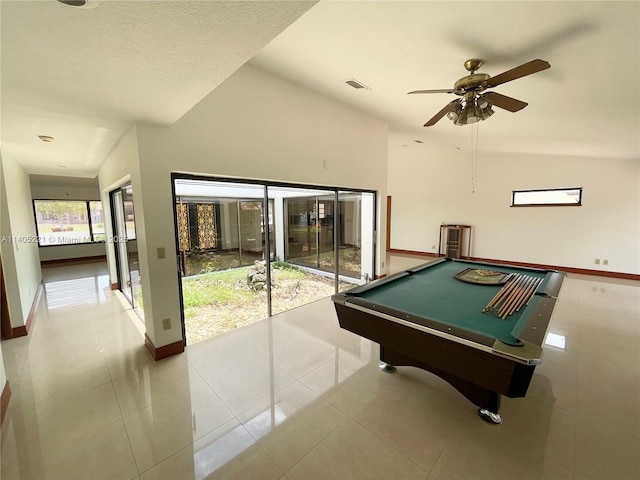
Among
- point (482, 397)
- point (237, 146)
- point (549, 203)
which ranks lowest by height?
point (482, 397)

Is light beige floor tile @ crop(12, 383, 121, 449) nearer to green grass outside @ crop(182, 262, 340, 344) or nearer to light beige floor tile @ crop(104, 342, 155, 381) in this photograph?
light beige floor tile @ crop(104, 342, 155, 381)

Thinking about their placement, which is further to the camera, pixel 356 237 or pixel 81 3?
pixel 356 237

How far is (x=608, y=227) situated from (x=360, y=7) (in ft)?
23.9

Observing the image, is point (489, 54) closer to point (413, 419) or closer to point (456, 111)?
point (456, 111)

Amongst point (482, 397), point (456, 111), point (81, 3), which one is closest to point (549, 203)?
→ point (456, 111)

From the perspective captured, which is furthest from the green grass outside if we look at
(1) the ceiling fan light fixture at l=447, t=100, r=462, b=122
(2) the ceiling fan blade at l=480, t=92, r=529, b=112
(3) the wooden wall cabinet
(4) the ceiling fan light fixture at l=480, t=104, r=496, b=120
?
(3) the wooden wall cabinet

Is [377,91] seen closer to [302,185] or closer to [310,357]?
[302,185]

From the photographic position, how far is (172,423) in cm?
195

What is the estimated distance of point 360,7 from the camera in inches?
71.4

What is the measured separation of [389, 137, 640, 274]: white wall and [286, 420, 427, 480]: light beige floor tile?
6.17m

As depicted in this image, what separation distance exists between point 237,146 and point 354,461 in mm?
3094

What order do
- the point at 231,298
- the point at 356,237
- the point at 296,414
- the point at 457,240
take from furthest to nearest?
the point at 457,240 < the point at 356,237 < the point at 231,298 < the point at 296,414

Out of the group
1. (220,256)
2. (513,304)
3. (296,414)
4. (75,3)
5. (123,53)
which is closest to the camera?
(75,3)

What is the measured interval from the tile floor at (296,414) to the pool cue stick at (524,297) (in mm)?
761
